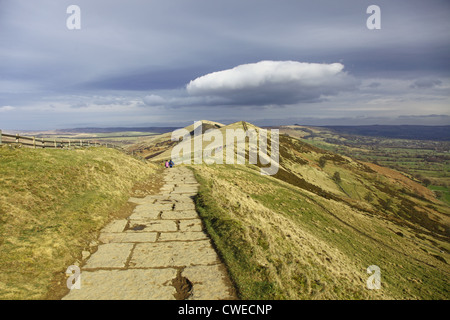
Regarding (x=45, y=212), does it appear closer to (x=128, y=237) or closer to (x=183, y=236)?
(x=128, y=237)

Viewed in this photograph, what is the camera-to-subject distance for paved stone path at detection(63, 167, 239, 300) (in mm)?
6833

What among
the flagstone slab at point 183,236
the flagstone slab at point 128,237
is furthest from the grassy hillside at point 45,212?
the flagstone slab at point 183,236

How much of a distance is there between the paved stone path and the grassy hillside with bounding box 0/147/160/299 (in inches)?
40.6

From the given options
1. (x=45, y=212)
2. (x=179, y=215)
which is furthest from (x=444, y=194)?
(x=45, y=212)

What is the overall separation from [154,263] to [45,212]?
731 centimetres

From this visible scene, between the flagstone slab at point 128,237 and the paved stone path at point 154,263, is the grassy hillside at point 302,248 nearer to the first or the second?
the paved stone path at point 154,263

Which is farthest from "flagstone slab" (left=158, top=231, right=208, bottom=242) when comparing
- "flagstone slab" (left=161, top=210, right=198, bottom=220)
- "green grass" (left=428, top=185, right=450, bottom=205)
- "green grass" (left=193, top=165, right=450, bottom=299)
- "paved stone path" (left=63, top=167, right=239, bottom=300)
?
"green grass" (left=428, top=185, right=450, bottom=205)

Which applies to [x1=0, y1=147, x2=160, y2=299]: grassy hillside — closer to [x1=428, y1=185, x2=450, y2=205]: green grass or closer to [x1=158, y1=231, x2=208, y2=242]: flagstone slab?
[x1=158, y1=231, x2=208, y2=242]: flagstone slab

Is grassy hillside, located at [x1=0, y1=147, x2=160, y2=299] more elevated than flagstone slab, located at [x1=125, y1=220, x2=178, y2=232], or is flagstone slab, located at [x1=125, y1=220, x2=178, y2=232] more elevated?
grassy hillside, located at [x1=0, y1=147, x2=160, y2=299]

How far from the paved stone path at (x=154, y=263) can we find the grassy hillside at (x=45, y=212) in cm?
103

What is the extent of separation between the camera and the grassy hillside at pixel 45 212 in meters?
7.49

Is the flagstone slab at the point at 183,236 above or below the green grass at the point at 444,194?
above
